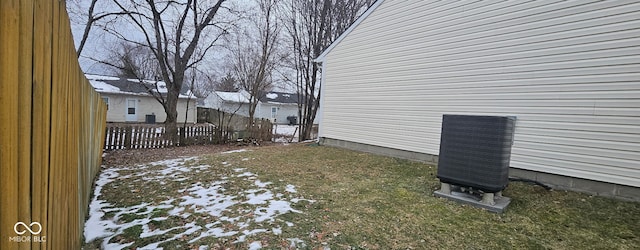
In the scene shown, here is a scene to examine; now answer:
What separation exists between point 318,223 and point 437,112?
4.48 meters

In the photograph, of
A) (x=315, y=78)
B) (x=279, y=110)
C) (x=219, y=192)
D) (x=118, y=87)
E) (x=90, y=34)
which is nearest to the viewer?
(x=219, y=192)

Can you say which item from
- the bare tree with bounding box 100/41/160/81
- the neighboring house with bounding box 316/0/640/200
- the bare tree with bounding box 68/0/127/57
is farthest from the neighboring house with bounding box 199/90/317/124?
the neighboring house with bounding box 316/0/640/200

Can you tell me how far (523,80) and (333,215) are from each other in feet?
14.5

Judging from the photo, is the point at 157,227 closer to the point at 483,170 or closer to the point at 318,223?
the point at 318,223

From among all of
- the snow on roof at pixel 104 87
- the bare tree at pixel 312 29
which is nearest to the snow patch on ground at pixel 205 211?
the bare tree at pixel 312 29

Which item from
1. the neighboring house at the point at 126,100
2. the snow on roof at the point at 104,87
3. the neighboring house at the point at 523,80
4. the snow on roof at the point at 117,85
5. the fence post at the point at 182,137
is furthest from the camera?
the neighboring house at the point at 126,100

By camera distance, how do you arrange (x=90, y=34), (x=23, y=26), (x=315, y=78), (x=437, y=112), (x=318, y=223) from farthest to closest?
1. (x=315, y=78)
2. (x=90, y=34)
3. (x=437, y=112)
4. (x=318, y=223)
5. (x=23, y=26)

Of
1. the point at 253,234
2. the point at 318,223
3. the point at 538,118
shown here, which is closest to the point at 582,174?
the point at 538,118

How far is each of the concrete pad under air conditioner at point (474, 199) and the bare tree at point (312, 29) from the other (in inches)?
445

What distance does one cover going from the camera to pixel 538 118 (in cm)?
508

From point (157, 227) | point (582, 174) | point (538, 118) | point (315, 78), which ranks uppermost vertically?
point (315, 78)

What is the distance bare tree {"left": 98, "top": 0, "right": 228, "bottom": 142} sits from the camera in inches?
510

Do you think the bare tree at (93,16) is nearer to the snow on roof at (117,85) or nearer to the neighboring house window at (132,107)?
the snow on roof at (117,85)

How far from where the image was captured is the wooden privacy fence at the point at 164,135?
30.8ft
